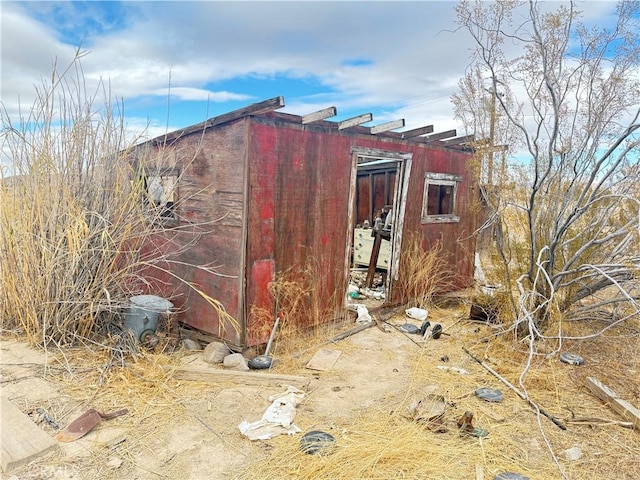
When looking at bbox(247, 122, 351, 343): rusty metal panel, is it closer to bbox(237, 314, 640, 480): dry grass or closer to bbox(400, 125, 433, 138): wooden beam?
bbox(400, 125, 433, 138): wooden beam

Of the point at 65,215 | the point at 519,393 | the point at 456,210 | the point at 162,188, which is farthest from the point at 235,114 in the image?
the point at 456,210

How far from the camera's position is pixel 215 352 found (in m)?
4.13

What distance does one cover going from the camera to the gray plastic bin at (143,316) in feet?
13.2

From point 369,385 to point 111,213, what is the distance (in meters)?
3.02

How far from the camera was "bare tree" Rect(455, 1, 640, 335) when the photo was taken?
425 cm

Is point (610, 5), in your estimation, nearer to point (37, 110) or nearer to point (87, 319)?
point (37, 110)

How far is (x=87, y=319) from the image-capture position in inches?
149

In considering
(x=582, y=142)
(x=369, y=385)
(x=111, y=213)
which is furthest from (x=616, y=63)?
(x=111, y=213)

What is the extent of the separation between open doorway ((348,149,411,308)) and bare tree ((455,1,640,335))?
4.78ft

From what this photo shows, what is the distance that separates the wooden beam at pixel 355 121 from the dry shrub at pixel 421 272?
2209 millimetres

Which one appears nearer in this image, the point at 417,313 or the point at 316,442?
the point at 316,442

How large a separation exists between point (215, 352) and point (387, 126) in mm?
Result: 3337

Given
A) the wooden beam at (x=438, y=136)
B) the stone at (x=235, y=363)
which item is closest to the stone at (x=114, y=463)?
the stone at (x=235, y=363)

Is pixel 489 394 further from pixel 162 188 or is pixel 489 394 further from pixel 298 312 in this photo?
pixel 162 188
